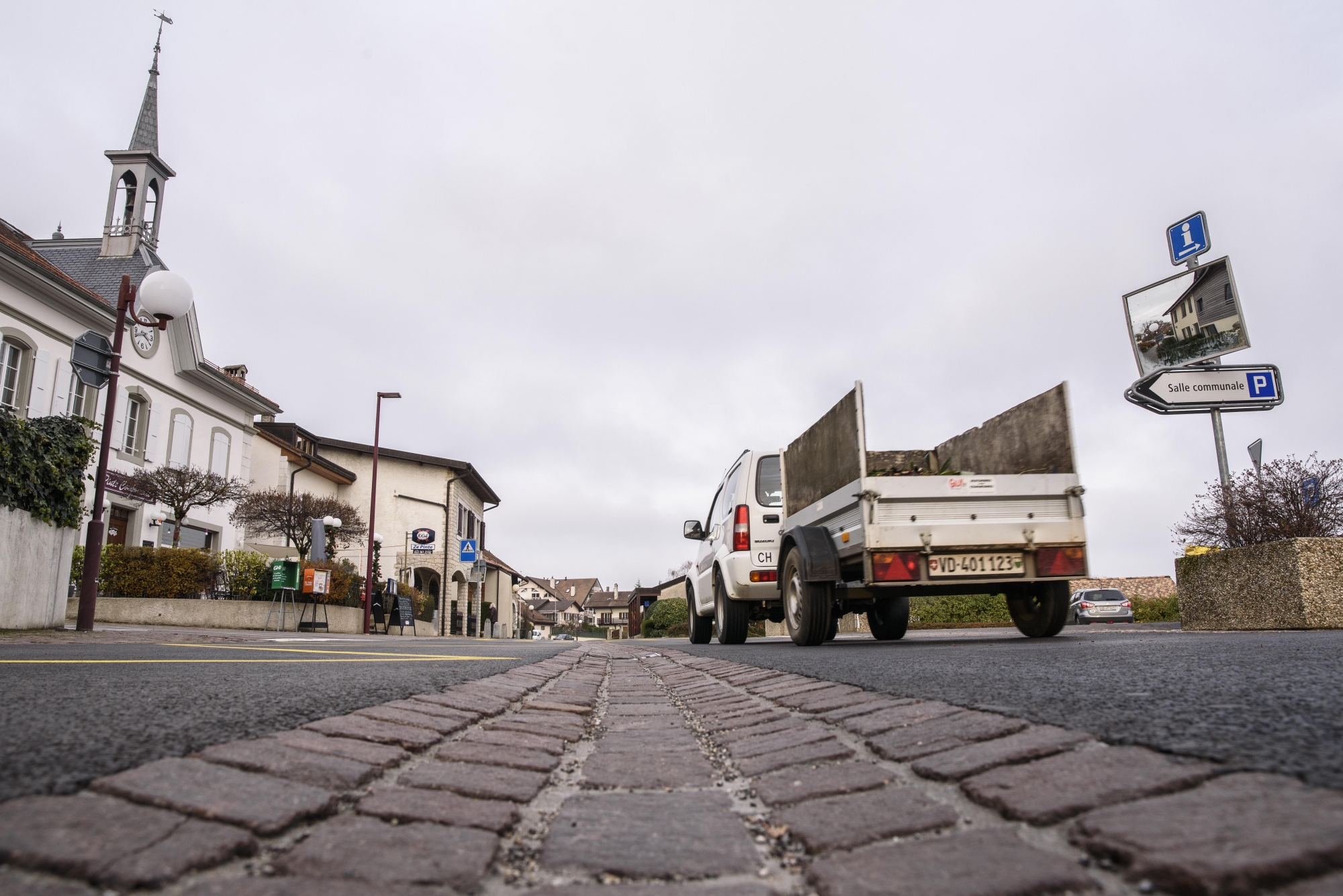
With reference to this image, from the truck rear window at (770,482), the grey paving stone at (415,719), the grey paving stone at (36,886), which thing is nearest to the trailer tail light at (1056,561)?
the truck rear window at (770,482)

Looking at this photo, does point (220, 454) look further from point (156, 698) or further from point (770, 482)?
point (156, 698)

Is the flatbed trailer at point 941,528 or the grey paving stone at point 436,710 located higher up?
the flatbed trailer at point 941,528

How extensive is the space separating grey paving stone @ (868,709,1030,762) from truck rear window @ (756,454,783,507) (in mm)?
7028

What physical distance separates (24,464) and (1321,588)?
13862 millimetres

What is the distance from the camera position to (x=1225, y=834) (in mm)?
1236

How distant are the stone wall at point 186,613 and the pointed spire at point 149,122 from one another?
20.0m

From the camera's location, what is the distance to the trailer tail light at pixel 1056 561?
725cm

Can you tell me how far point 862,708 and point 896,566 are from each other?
4165 millimetres

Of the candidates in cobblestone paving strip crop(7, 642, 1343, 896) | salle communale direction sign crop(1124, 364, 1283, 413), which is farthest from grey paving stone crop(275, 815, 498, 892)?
salle communale direction sign crop(1124, 364, 1283, 413)

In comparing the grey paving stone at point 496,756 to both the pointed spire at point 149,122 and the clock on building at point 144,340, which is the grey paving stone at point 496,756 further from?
the pointed spire at point 149,122

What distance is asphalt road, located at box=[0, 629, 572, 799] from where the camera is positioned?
186 centimetres

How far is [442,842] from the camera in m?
1.55

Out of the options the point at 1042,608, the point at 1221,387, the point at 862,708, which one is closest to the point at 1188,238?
the point at 1221,387

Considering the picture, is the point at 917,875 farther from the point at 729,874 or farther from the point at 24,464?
the point at 24,464
